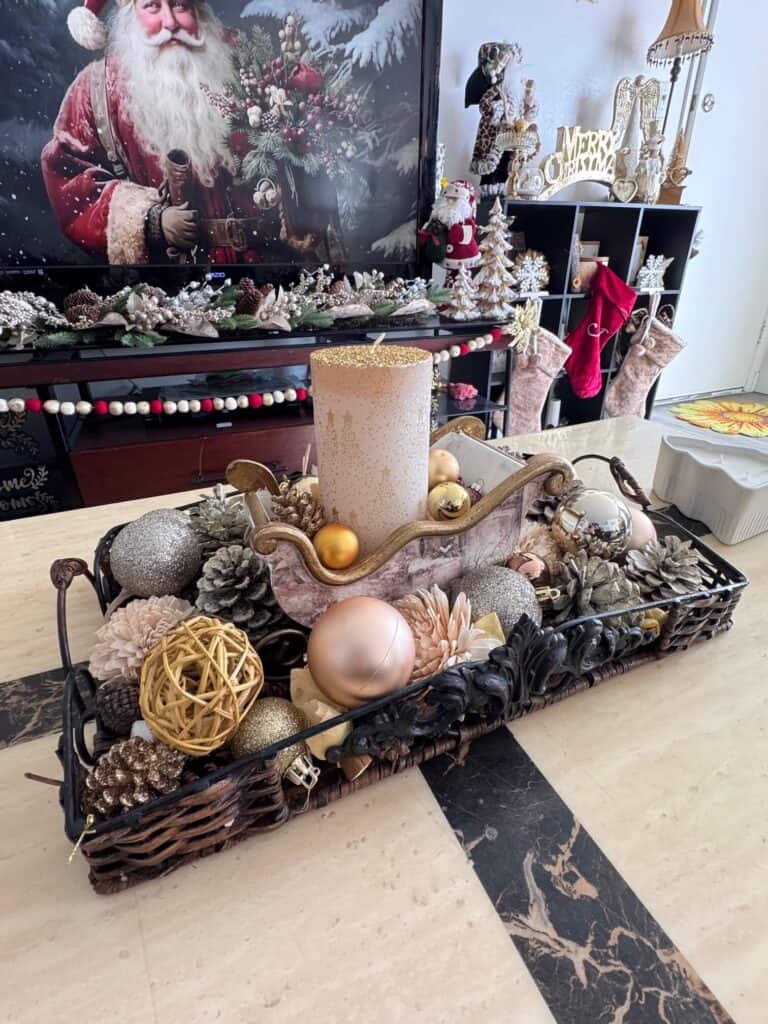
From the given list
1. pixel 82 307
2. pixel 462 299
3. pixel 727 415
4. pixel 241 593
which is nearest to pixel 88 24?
pixel 82 307

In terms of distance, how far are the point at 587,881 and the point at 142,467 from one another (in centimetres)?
→ 143

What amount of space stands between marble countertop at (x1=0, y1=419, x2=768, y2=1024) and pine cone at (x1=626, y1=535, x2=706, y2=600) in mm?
112

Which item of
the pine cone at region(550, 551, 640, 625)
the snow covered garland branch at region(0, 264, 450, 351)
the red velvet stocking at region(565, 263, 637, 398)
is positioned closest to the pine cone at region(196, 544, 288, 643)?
the pine cone at region(550, 551, 640, 625)

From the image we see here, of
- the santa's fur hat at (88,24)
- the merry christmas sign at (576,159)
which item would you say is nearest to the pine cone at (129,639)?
the santa's fur hat at (88,24)

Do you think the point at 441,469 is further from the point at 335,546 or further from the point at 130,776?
the point at 130,776

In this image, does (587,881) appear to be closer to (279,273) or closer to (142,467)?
(142,467)

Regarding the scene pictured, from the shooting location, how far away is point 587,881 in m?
0.35

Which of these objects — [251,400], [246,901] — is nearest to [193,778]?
[246,901]

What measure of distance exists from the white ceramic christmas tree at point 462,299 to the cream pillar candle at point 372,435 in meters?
1.38

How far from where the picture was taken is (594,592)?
0.51m

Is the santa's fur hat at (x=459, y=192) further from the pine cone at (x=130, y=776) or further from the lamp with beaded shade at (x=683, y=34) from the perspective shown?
the pine cone at (x=130, y=776)

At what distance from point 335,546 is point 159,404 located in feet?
3.84

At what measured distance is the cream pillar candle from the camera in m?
0.43

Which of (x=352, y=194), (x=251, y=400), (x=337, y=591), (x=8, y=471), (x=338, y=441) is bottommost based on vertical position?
(x=8, y=471)
